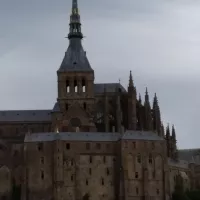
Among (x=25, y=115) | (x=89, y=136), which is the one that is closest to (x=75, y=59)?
(x=25, y=115)

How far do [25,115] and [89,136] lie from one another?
21279mm

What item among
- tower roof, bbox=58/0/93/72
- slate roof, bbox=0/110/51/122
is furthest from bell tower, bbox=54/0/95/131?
slate roof, bbox=0/110/51/122

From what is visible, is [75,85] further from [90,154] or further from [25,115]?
[90,154]

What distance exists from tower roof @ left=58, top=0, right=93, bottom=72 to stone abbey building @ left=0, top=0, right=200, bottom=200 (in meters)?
1.45

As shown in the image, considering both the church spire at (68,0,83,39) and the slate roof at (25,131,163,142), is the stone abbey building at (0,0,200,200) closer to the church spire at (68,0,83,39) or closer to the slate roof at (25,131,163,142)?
the slate roof at (25,131,163,142)

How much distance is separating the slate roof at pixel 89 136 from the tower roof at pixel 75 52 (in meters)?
17.2

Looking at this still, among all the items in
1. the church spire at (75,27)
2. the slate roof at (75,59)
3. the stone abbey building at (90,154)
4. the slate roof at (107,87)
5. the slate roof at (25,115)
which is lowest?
Result: the stone abbey building at (90,154)

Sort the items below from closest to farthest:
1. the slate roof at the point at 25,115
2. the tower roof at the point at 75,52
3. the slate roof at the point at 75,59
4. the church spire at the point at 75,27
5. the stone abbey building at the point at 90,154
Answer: the stone abbey building at the point at 90,154 < the slate roof at the point at 75,59 < the tower roof at the point at 75,52 < the slate roof at the point at 25,115 < the church spire at the point at 75,27

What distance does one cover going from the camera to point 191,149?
164 metres

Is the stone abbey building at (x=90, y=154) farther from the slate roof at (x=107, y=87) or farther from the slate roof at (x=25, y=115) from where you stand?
the slate roof at (x=25, y=115)

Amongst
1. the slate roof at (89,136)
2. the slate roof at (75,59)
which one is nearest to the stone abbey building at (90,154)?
the slate roof at (89,136)

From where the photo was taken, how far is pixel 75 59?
133m

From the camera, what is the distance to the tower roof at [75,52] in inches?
5192

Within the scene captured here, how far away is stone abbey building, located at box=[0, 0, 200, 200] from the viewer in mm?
114062
